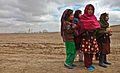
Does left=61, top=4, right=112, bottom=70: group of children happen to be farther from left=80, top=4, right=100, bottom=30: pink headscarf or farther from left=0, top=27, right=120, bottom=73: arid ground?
left=0, top=27, right=120, bottom=73: arid ground

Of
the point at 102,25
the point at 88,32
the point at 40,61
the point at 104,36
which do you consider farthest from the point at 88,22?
the point at 40,61

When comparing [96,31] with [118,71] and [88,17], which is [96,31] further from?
[118,71]

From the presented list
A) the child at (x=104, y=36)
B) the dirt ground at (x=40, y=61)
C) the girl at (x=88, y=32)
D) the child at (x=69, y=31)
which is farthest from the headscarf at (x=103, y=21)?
the dirt ground at (x=40, y=61)

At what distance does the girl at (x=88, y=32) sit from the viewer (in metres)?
3.64

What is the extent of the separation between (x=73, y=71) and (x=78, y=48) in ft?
2.93

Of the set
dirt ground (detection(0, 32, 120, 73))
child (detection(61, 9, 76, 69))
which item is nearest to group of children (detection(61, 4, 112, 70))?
child (detection(61, 9, 76, 69))

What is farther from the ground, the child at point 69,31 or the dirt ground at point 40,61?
the child at point 69,31

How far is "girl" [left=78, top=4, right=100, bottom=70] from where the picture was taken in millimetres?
3637

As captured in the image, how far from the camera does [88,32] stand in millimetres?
3711

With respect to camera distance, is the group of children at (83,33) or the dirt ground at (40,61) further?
the dirt ground at (40,61)

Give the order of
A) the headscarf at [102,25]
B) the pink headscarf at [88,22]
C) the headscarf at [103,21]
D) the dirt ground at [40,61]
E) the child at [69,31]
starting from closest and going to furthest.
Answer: the pink headscarf at [88,22], the child at [69,31], the dirt ground at [40,61], the headscarf at [102,25], the headscarf at [103,21]

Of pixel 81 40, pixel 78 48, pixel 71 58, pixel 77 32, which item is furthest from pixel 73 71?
pixel 77 32

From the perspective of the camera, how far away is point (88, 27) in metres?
3.63

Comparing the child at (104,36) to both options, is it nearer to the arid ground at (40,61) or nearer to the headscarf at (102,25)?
the headscarf at (102,25)
